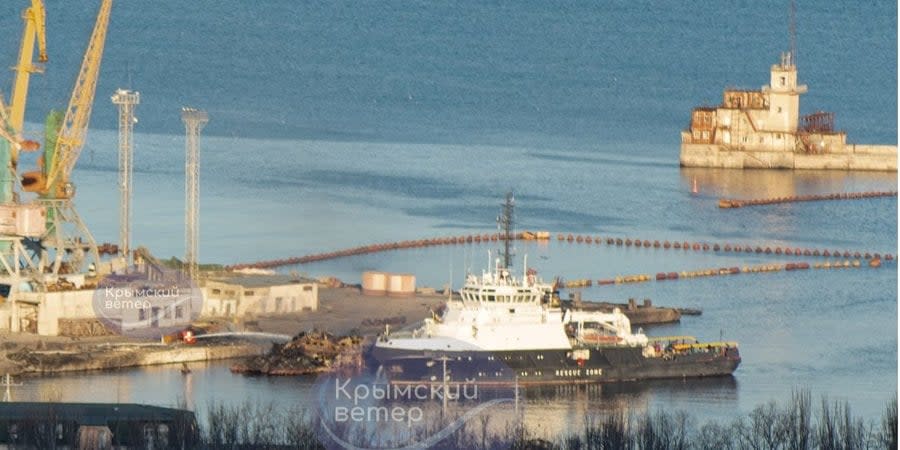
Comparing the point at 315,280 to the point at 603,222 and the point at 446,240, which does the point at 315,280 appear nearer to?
the point at 446,240

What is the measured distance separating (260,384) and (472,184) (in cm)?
4254

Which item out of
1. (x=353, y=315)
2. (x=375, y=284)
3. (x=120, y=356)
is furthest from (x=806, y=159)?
(x=120, y=356)

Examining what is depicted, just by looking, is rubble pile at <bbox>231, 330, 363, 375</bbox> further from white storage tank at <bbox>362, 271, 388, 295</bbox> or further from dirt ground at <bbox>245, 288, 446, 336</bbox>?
white storage tank at <bbox>362, 271, 388, 295</bbox>

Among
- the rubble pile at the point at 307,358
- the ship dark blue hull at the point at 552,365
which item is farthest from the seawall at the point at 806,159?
the rubble pile at the point at 307,358

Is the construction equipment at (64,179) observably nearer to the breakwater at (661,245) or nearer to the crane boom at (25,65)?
the crane boom at (25,65)

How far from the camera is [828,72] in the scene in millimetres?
166500

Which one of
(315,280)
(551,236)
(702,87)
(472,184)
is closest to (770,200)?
(472,184)

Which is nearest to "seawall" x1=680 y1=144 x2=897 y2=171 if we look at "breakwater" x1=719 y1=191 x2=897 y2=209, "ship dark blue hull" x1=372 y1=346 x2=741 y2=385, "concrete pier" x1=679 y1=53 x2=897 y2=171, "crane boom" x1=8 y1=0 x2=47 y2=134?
"concrete pier" x1=679 y1=53 x2=897 y2=171

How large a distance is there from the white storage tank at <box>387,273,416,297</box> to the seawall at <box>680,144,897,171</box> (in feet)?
138

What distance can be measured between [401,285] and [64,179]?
7488 millimetres

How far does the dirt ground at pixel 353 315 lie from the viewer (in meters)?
62.2

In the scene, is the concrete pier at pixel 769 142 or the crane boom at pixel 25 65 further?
the concrete pier at pixel 769 142

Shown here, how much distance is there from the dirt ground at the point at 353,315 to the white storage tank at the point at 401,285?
14.3 inches

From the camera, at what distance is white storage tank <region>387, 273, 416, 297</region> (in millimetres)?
67625
